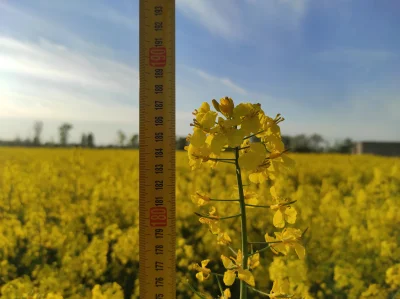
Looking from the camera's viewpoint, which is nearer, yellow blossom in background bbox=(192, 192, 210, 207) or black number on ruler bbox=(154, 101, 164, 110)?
yellow blossom in background bbox=(192, 192, 210, 207)

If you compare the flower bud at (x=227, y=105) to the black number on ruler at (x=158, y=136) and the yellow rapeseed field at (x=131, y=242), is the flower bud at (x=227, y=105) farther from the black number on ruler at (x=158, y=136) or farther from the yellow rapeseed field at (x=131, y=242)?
the yellow rapeseed field at (x=131, y=242)

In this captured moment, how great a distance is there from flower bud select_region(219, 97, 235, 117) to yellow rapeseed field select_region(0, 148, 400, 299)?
1.16m

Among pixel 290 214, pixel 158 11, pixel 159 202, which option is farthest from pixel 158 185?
pixel 158 11

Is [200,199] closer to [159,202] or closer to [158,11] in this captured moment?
[159,202]

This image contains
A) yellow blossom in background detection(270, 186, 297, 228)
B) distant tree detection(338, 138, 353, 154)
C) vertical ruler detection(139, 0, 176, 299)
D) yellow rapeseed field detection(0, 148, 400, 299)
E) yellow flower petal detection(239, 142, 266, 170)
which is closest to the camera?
yellow flower petal detection(239, 142, 266, 170)

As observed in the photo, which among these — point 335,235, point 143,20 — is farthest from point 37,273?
point 335,235

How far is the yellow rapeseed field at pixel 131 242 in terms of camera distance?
8.27ft

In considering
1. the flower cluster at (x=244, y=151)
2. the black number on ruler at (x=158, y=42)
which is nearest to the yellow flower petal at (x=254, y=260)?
the flower cluster at (x=244, y=151)

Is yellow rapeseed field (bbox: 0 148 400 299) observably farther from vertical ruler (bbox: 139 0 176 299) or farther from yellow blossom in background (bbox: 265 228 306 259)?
yellow blossom in background (bbox: 265 228 306 259)

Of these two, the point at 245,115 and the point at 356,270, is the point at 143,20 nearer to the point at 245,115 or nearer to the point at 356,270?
the point at 245,115

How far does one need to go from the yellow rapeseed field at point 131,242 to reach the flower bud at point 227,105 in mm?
1164

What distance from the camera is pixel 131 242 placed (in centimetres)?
298

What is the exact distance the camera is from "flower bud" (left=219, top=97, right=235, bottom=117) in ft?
3.15

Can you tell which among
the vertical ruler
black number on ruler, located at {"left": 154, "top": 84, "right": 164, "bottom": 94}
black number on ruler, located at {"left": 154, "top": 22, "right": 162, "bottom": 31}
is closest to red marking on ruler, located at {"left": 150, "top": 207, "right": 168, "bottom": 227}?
the vertical ruler
